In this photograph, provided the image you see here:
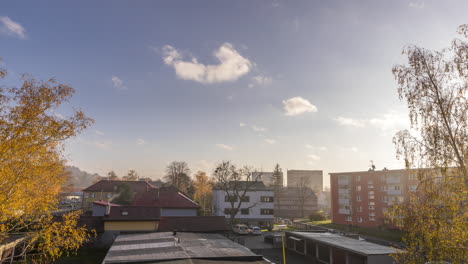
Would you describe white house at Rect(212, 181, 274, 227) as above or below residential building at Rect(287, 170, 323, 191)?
below

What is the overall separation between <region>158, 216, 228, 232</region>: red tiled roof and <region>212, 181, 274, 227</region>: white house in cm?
2530

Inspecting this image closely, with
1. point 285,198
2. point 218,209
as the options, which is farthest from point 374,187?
point 285,198

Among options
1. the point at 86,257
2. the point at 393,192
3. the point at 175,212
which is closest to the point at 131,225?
the point at 86,257

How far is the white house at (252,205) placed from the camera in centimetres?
6081

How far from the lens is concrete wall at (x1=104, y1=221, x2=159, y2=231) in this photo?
33.2 m

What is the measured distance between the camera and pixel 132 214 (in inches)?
1329

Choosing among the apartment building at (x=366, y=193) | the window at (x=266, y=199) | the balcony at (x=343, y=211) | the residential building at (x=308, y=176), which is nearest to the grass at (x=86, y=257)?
the window at (x=266, y=199)

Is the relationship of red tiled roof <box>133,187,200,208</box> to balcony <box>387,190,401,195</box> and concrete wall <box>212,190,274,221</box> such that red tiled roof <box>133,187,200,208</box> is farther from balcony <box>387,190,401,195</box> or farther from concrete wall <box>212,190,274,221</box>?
balcony <box>387,190,401,195</box>

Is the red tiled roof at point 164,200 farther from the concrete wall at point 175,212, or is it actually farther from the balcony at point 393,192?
the balcony at point 393,192

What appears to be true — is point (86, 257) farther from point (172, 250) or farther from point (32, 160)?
point (32, 160)

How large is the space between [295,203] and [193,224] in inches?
2676

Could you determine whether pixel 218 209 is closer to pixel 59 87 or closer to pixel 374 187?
pixel 374 187

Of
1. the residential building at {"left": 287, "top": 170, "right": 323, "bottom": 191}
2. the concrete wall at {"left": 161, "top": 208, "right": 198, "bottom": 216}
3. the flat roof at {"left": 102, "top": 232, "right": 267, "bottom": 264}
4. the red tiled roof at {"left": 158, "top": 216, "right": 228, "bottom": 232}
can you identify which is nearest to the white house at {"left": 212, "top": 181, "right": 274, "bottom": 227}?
the concrete wall at {"left": 161, "top": 208, "right": 198, "bottom": 216}

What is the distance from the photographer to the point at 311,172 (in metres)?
153
